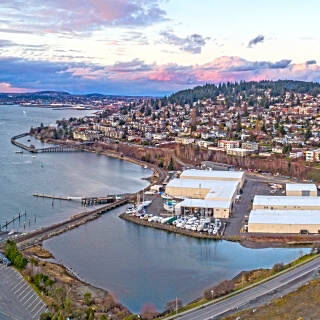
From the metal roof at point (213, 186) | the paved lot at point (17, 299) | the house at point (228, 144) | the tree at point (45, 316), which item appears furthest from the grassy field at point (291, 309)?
the house at point (228, 144)

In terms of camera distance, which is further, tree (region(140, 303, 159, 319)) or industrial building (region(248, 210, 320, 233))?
industrial building (region(248, 210, 320, 233))

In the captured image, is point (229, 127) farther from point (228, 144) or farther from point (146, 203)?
point (146, 203)

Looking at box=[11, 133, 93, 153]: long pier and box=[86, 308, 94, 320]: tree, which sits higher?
box=[86, 308, 94, 320]: tree

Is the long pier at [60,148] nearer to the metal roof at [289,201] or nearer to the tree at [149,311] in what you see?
the metal roof at [289,201]

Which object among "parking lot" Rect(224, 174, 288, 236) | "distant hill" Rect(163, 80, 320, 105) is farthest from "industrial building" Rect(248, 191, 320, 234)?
"distant hill" Rect(163, 80, 320, 105)

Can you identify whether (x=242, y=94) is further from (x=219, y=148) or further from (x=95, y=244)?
(x=95, y=244)

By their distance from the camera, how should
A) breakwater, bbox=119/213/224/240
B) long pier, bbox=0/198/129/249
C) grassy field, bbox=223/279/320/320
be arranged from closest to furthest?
grassy field, bbox=223/279/320/320
long pier, bbox=0/198/129/249
breakwater, bbox=119/213/224/240

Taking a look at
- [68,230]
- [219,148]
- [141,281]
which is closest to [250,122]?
[219,148]

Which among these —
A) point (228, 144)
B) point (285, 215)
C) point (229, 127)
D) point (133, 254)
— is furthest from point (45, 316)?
point (229, 127)

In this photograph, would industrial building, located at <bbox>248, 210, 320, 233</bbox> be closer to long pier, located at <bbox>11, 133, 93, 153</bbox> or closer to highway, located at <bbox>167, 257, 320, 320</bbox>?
highway, located at <bbox>167, 257, 320, 320</bbox>
